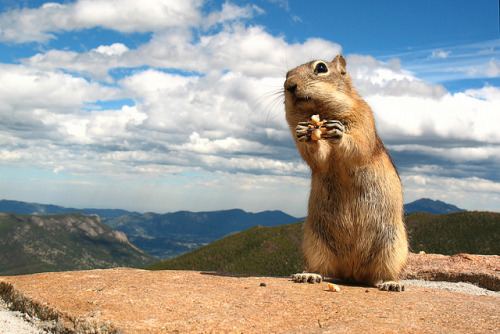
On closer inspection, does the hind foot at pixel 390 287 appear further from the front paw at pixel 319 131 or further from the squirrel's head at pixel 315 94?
the squirrel's head at pixel 315 94

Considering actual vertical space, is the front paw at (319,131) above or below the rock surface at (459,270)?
above

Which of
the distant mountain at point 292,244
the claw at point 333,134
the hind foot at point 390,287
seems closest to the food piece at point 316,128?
the claw at point 333,134

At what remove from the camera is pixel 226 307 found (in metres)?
7.86

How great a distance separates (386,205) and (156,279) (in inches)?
260

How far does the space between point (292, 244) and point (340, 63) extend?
66127mm

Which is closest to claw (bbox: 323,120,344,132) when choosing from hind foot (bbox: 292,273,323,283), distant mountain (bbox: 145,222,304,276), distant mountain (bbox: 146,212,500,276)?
hind foot (bbox: 292,273,323,283)

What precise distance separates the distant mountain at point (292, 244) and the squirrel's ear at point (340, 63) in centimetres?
4673

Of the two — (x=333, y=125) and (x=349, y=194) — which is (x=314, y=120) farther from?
(x=349, y=194)

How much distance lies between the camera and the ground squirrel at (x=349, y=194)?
10963 mm

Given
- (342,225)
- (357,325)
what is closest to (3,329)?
(357,325)

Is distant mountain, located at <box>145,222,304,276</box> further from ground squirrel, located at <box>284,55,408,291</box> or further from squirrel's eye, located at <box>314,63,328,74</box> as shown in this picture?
squirrel's eye, located at <box>314,63,328,74</box>

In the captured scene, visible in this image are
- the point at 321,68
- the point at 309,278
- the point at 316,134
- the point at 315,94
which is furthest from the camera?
the point at 321,68

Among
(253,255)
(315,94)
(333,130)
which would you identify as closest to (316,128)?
(333,130)

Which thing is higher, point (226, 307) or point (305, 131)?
point (305, 131)
